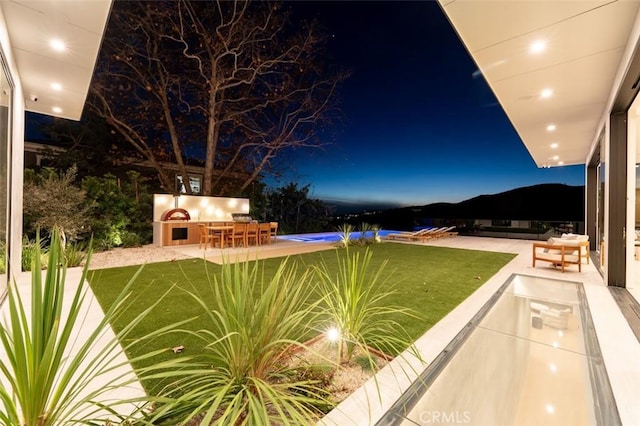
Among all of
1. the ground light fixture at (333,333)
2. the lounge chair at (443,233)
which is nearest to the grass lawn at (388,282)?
the ground light fixture at (333,333)

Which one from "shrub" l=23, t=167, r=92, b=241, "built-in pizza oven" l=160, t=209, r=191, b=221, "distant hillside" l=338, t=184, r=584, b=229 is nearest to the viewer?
"shrub" l=23, t=167, r=92, b=241

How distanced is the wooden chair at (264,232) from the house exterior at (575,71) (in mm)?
7183

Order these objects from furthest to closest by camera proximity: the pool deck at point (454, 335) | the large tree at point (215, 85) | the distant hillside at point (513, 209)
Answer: the distant hillside at point (513, 209)
the large tree at point (215, 85)
the pool deck at point (454, 335)

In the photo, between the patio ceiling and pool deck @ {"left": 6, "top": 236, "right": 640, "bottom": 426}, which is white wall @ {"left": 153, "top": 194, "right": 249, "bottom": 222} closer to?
pool deck @ {"left": 6, "top": 236, "right": 640, "bottom": 426}

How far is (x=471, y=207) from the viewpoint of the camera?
64.5 feet

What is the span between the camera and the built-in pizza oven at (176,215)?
9.40 m

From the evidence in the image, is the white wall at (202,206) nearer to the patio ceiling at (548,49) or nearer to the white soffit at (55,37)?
the white soffit at (55,37)

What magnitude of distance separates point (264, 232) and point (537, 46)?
830 cm

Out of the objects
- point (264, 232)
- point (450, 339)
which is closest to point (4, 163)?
point (450, 339)

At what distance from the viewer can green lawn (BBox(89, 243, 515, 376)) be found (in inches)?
121

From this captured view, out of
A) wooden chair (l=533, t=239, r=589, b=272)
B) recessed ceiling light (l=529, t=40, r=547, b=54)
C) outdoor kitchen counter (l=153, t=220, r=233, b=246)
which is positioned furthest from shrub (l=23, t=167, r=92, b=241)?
wooden chair (l=533, t=239, r=589, b=272)

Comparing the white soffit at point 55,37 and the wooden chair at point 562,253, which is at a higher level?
the white soffit at point 55,37

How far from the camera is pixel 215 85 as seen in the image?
10930 millimetres

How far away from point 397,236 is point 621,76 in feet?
28.3
